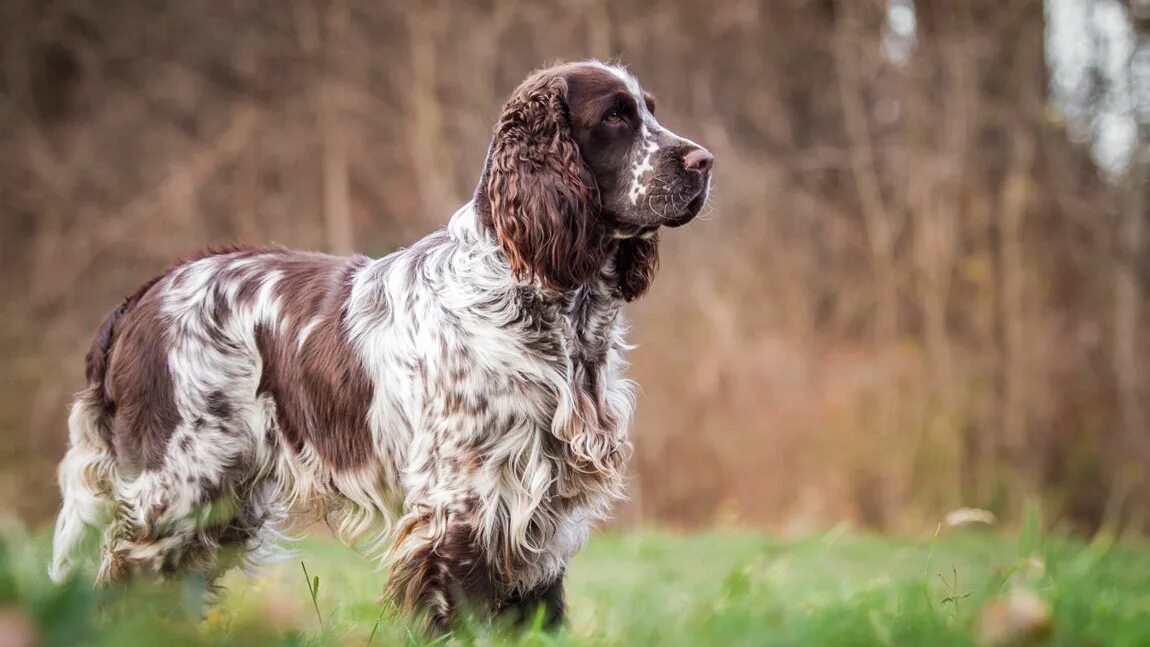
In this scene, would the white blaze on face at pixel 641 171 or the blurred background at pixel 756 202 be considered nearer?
the white blaze on face at pixel 641 171

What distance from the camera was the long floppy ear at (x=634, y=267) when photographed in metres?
3.58

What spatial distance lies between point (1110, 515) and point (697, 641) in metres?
8.88

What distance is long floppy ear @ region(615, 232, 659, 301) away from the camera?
11.7ft

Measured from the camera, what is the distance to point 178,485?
3.59 meters

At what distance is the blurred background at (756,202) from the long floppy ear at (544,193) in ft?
24.4

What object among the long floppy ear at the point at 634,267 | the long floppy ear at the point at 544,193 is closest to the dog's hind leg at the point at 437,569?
the long floppy ear at the point at 544,193

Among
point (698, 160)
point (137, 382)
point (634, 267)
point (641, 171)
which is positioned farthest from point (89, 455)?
point (698, 160)

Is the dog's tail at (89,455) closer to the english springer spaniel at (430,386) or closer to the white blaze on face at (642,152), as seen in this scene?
the english springer spaniel at (430,386)

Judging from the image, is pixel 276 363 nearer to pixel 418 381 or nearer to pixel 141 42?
pixel 418 381

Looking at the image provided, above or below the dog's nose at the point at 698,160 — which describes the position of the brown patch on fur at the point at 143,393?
below

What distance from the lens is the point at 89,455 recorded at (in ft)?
12.7

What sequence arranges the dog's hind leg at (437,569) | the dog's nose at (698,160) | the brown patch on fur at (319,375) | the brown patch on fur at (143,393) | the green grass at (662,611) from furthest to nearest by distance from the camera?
1. the brown patch on fur at (143,393)
2. the brown patch on fur at (319,375)
3. the dog's nose at (698,160)
4. the dog's hind leg at (437,569)
5. the green grass at (662,611)

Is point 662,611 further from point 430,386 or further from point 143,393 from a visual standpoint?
point 143,393

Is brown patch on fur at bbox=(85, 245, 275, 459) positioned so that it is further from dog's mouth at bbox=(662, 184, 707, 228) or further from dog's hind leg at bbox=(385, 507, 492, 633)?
dog's mouth at bbox=(662, 184, 707, 228)
